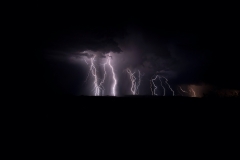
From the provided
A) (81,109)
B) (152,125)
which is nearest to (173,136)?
(152,125)

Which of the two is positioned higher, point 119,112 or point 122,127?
point 119,112

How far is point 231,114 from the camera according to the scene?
2.19 metres

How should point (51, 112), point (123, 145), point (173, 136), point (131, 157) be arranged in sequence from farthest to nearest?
point (51, 112)
point (173, 136)
point (123, 145)
point (131, 157)

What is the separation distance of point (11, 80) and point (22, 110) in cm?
1796

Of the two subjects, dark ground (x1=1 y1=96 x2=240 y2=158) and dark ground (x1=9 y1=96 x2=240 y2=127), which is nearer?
dark ground (x1=1 y1=96 x2=240 y2=158)

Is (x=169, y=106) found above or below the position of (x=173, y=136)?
above

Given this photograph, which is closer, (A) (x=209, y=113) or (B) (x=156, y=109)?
(A) (x=209, y=113)

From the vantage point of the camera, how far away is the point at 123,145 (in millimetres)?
1647

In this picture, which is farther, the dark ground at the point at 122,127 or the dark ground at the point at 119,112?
the dark ground at the point at 119,112

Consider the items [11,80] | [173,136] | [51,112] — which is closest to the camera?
[173,136]

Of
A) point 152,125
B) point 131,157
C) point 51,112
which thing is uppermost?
point 51,112

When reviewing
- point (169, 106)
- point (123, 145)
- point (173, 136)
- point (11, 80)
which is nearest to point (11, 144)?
point (123, 145)

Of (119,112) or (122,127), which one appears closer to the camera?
(122,127)

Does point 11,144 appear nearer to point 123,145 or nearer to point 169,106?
point 123,145
